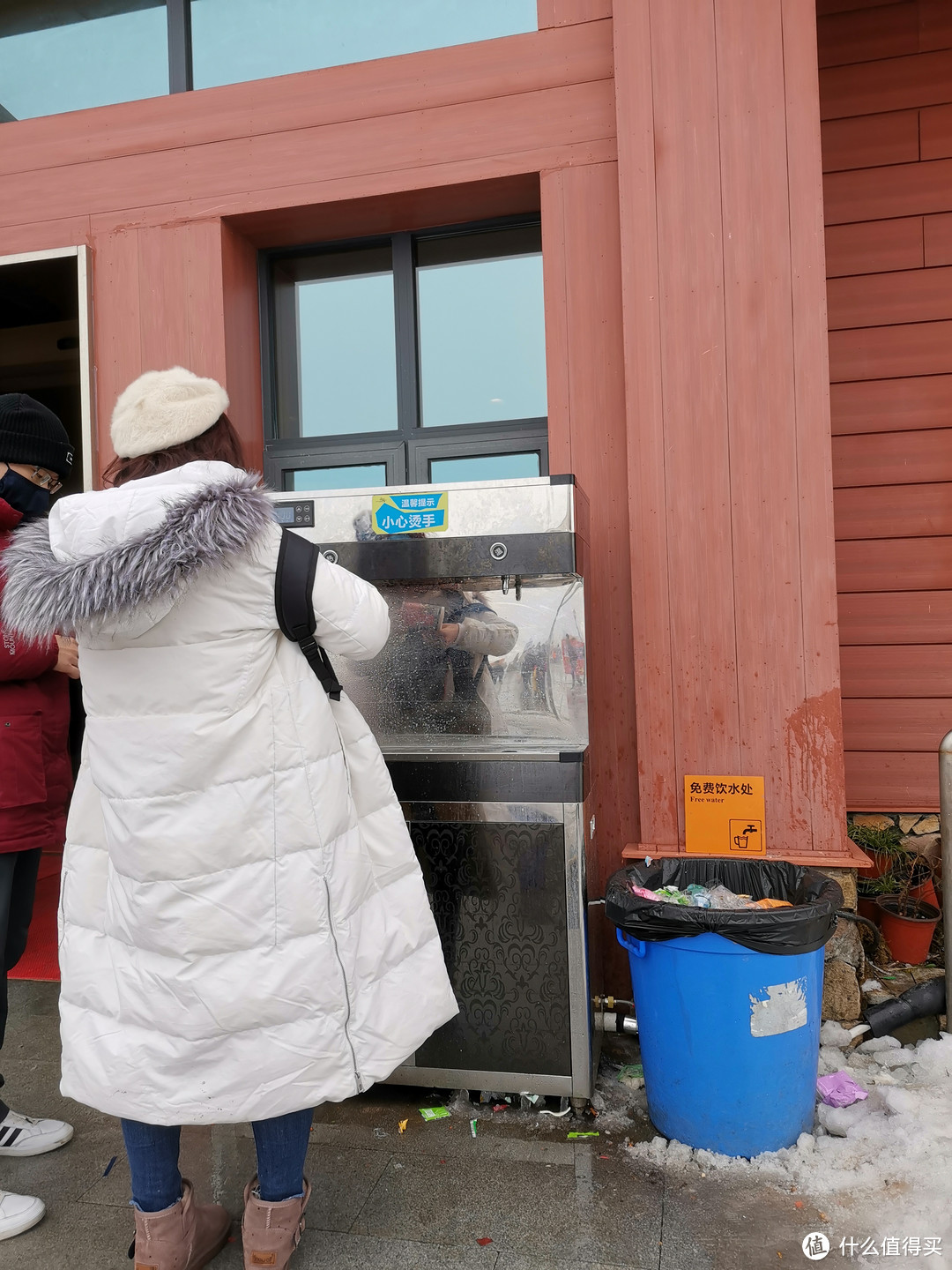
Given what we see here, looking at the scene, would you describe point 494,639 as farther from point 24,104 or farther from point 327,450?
point 24,104

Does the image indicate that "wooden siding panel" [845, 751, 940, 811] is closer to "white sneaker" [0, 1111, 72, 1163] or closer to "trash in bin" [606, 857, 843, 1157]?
"trash in bin" [606, 857, 843, 1157]

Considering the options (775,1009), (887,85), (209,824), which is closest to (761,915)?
(775,1009)

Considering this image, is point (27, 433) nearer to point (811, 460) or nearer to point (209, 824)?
point (209, 824)

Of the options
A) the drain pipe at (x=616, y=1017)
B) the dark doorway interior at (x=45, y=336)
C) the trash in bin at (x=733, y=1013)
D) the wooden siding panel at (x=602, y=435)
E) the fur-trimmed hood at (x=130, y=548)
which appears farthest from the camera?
the dark doorway interior at (x=45, y=336)

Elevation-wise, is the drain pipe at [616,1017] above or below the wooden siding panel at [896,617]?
below

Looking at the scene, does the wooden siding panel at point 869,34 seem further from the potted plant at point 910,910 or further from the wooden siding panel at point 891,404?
the potted plant at point 910,910

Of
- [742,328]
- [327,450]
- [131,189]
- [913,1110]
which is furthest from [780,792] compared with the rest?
[131,189]

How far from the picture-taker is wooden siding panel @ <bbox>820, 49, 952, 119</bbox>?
3363 mm

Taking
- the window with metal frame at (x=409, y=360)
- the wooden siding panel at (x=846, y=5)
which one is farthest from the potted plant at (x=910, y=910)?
the wooden siding panel at (x=846, y=5)

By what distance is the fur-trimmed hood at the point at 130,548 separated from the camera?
1.40 meters

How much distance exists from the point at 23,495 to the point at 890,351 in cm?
313

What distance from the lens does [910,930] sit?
3092mm

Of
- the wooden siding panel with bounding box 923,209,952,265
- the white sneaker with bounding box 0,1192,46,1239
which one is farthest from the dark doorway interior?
the wooden siding panel with bounding box 923,209,952,265

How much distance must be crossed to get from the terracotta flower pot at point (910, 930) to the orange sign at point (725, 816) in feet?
2.89
